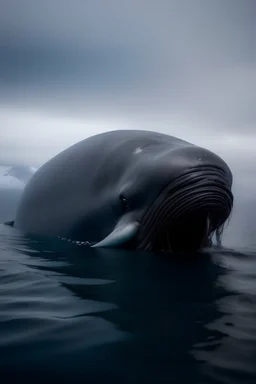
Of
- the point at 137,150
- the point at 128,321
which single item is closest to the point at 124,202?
the point at 137,150

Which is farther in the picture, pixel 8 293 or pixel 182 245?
pixel 182 245

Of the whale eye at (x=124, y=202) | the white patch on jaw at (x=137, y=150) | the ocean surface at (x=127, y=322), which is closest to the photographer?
the ocean surface at (x=127, y=322)

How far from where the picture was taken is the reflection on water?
112 inches

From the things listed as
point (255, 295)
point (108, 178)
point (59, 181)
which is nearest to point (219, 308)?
point (255, 295)

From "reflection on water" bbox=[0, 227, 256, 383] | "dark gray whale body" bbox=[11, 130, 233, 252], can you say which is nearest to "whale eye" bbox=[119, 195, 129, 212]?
"dark gray whale body" bbox=[11, 130, 233, 252]

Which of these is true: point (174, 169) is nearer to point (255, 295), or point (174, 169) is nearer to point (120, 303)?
point (255, 295)

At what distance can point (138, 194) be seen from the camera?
25.5 feet

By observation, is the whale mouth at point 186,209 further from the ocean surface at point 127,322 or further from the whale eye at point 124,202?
the ocean surface at point 127,322

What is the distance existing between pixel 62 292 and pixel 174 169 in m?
3.46

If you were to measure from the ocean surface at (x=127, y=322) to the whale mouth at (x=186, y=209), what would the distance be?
3.43 ft

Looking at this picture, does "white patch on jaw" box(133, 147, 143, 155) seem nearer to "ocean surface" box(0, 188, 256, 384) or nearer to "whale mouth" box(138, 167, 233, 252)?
"whale mouth" box(138, 167, 233, 252)

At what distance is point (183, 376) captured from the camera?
108 inches

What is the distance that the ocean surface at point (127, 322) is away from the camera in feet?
9.27

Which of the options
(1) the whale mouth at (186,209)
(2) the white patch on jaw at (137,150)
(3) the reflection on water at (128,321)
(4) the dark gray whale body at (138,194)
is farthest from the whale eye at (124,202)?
(3) the reflection on water at (128,321)
